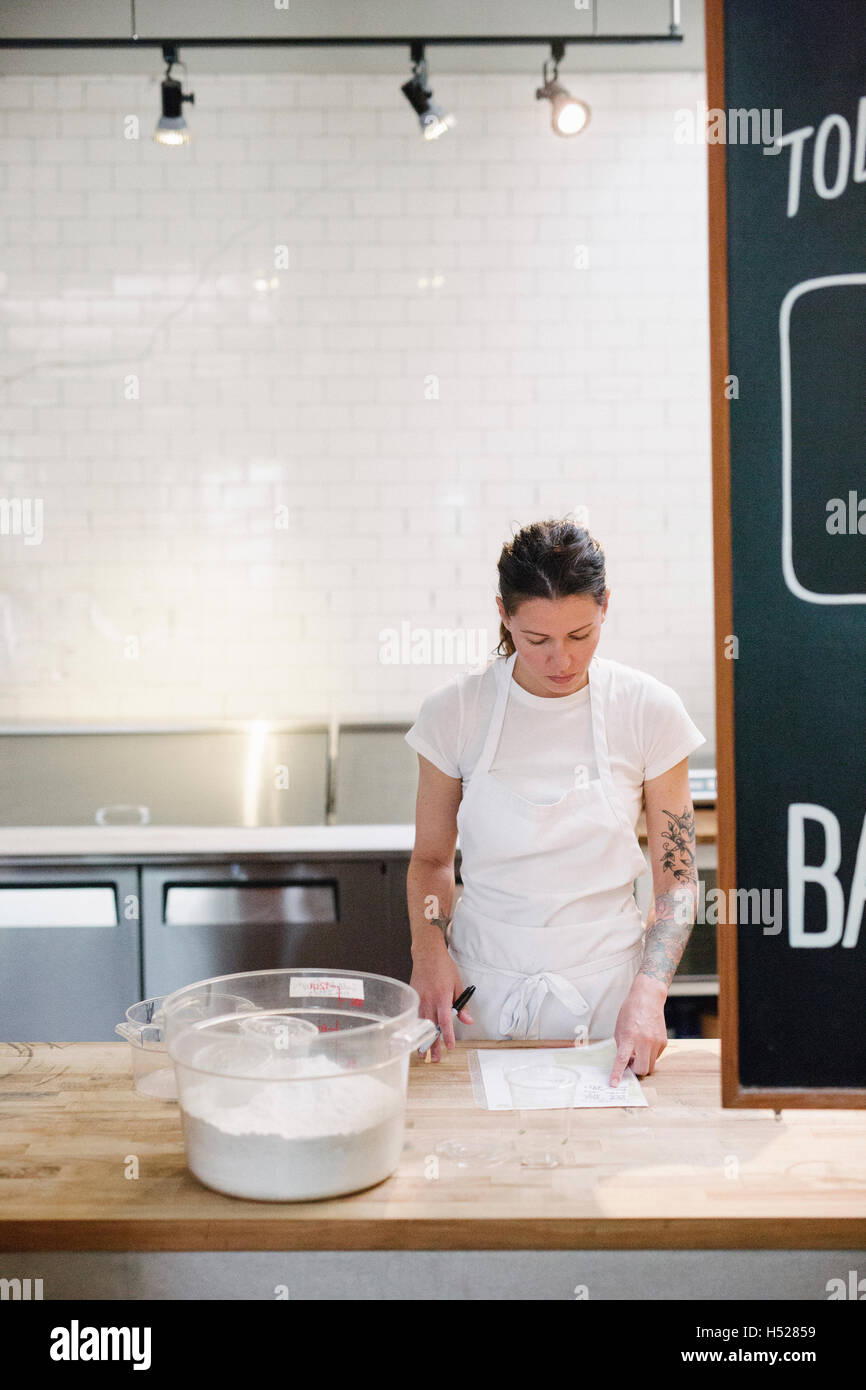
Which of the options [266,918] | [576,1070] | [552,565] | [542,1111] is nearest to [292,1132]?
[542,1111]

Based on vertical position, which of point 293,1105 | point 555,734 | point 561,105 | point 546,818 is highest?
point 561,105

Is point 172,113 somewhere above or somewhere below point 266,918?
above

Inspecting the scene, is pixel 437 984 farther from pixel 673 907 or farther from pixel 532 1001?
pixel 673 907

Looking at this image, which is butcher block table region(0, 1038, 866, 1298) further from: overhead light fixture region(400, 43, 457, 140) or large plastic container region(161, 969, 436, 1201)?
overhead light fixture region(400, 43, 457, 140)

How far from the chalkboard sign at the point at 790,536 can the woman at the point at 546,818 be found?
2.79ft

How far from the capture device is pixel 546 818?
236 centimetres

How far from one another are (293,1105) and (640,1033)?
725 mm

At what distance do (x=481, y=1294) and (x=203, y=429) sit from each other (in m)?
3.80

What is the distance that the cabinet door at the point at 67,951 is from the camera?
3.70 meters

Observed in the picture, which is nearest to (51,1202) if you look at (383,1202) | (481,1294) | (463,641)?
(383,1202)

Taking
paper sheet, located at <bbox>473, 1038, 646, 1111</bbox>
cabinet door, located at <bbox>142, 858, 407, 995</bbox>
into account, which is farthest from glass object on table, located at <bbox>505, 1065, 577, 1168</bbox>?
cabinet door, located at <bbox>142, 858, 407, 995</bbox>

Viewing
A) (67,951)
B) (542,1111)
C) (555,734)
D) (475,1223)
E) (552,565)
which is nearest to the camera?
(475,1223)

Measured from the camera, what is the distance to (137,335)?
455cm
